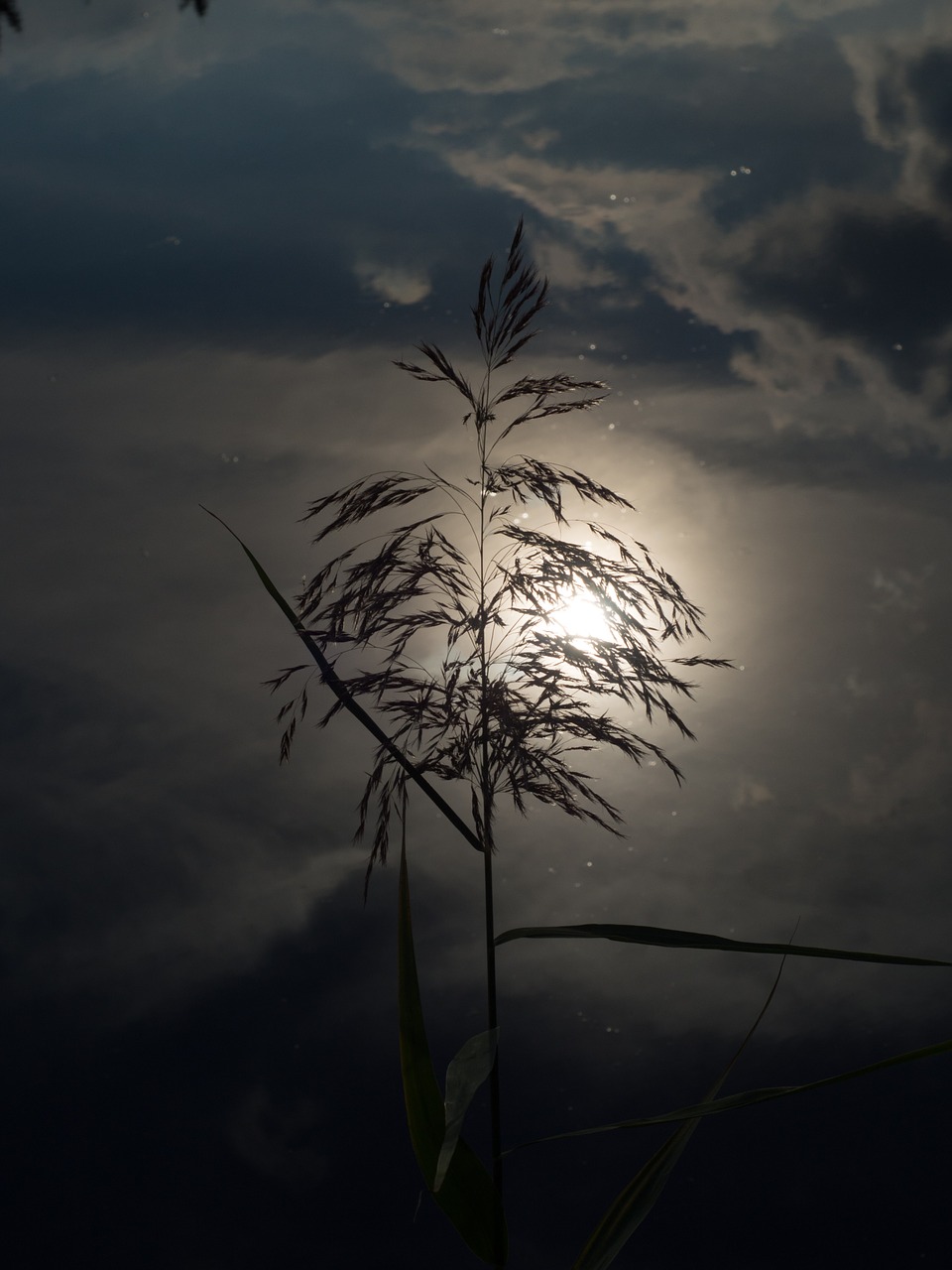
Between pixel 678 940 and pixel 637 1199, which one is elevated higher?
pixel 678 940

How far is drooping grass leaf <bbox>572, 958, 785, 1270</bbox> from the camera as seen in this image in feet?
5.16

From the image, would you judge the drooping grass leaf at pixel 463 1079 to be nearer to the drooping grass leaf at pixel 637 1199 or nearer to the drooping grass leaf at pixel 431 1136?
the drooping grass leaf at pixel 431 1136

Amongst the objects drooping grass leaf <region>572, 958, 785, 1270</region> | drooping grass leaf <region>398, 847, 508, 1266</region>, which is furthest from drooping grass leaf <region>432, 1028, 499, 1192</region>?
drooping grass leaf <region>572, 958, 785, 1270</region>

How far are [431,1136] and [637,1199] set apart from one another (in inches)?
12.5

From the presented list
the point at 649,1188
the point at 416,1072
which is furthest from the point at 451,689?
the point at 649,1188

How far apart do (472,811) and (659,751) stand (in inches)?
10.2

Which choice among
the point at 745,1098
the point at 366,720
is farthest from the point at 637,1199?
the point at 366,720

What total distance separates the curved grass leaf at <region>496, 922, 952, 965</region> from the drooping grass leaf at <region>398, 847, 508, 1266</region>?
14 centimetres

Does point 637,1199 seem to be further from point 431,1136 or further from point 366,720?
point 366,720

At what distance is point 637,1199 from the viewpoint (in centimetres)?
161

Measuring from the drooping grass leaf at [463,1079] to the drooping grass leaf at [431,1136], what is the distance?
134mm

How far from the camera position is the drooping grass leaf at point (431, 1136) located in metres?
1.51

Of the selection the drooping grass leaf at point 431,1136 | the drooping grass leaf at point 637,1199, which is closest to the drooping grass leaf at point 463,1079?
the drooping grass leaf at point 431,1136

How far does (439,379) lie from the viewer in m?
1.58
